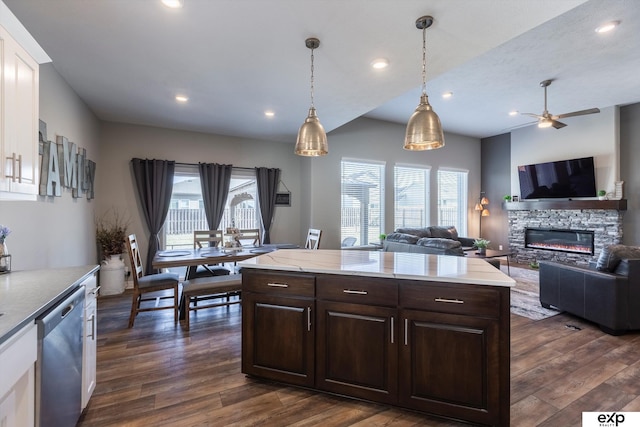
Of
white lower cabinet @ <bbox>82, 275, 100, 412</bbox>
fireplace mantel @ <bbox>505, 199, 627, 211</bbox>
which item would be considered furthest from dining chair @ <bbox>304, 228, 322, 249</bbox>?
fireplace mantel @ <bbox>505, 199, 627, 211</bbox>

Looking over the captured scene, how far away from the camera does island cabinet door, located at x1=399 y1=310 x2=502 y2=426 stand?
1.63m

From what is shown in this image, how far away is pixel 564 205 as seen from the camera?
616 centimetres

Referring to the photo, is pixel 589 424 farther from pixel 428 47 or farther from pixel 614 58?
pixel 614 58

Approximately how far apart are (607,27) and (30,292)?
5327 millimetres

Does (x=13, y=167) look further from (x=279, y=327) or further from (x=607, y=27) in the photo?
(x=607, y=27)

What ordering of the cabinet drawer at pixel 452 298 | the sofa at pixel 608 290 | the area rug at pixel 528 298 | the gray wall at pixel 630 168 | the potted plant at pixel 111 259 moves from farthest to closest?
1. the gray wall at pixel 630 168
2. the potted plant at pixel 111 259
3. the area rug at pixel 528 298
4. the sofa at pixel 608 290
5. the cabinet drawer at pixel 452 298

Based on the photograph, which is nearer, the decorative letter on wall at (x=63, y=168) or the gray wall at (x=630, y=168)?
the decorative letter on wall at (x=63, y=168)

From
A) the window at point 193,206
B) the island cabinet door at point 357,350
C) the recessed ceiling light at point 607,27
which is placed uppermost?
the recessed ceiling light at point 607,27

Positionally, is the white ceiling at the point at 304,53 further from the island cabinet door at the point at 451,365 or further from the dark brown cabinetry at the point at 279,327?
the island cabinet door at the point at 451,365

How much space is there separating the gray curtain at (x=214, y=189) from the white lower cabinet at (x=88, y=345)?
3213 mm

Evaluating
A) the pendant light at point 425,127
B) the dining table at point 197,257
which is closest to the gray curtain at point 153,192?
the dining table at point 197,257

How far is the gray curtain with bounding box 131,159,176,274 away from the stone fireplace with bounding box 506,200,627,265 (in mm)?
7741

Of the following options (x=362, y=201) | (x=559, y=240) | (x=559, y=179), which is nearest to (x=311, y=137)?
(x=362, y=201)

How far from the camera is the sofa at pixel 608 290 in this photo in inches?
113
